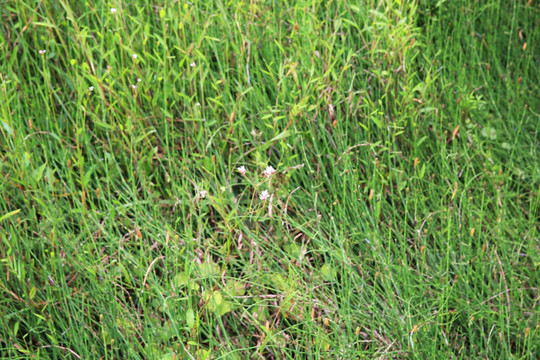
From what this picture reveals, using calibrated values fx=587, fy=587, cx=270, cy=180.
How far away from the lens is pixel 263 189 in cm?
219

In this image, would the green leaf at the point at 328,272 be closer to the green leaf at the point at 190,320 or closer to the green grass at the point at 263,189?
the green grass at the point at 263,189

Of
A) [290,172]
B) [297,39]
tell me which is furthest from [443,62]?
[290,172]

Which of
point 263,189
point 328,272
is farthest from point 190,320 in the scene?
point 263,189

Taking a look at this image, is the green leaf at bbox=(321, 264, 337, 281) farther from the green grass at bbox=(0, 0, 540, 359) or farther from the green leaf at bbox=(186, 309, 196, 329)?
the green leaf at bbox=(186, 309, 196, 329)

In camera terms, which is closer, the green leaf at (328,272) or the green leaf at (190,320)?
the green leaf at (190,320)

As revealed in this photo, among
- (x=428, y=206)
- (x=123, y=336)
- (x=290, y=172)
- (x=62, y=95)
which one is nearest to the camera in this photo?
(x=123, y=336)

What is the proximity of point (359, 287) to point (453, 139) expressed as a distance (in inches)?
29.3

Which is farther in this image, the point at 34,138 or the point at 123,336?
the point at 34,138

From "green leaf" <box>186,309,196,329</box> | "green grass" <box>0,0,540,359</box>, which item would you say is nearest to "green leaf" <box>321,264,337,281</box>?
"green grass" <box>0,0,540,359</box>

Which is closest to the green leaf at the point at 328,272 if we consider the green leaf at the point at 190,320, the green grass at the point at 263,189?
the green grass at the point at 263,189

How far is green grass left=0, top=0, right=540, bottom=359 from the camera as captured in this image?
1.90m

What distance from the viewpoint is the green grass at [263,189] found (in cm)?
190

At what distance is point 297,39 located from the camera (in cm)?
241

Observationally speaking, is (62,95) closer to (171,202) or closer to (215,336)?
(171,202)
